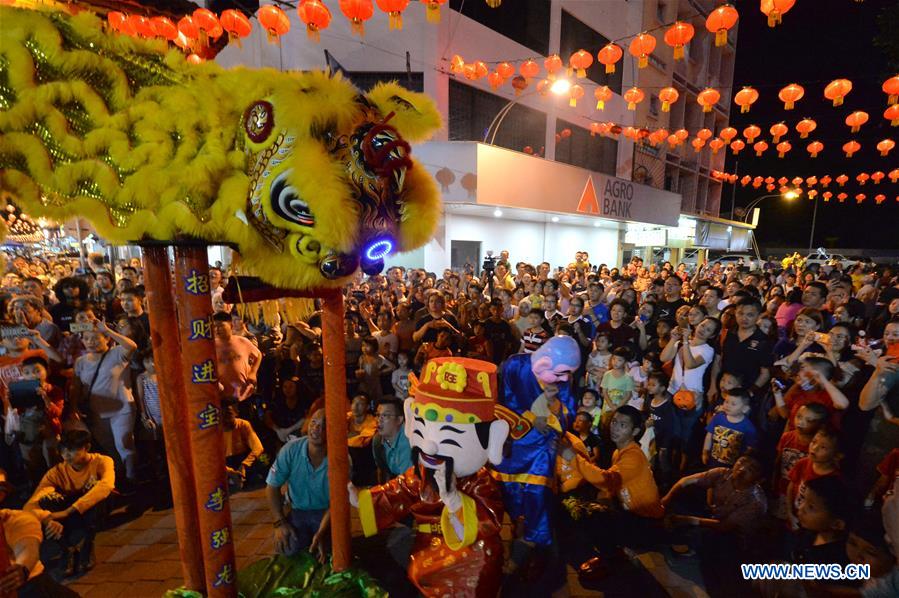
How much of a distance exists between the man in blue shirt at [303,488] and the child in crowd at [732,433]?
2931 millimetres

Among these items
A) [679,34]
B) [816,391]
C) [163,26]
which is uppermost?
[679,34]

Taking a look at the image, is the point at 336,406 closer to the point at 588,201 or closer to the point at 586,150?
the point at 588,201

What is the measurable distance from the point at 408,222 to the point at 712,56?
31.6 metres

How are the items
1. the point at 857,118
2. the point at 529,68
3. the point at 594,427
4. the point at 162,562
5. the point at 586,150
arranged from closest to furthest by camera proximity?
the point at 162,562
the point at 594,427
the point at 857,118
the point at 529,68
the point at 586,150

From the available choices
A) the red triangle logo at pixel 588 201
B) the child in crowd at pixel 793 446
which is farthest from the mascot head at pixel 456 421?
the red triangle logo at pixel 588 201

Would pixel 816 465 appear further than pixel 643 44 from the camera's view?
No

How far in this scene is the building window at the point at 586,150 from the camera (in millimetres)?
16438

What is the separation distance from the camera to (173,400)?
1.68 meters

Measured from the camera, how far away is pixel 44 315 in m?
4.66

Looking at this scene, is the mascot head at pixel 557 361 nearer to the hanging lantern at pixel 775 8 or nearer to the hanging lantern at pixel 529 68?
the hanging lantern at pixel 775 8

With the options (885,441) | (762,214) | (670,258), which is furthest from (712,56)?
(885,441)

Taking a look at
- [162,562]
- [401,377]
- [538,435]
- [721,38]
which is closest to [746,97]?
[721,38]

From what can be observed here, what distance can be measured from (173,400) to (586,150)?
18.3 meters

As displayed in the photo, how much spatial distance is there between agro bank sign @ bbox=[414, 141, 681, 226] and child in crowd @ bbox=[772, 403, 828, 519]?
26.8 ft
